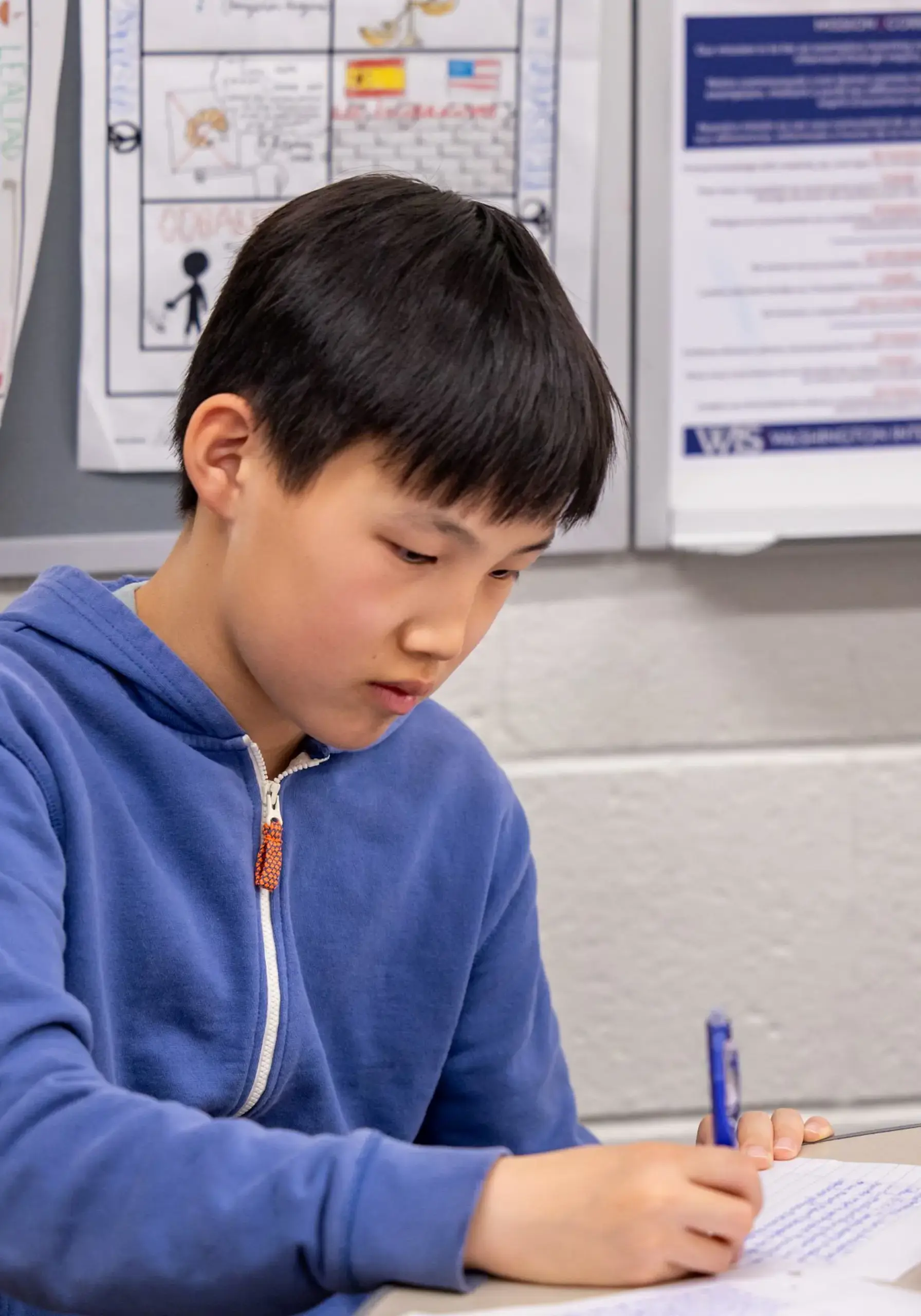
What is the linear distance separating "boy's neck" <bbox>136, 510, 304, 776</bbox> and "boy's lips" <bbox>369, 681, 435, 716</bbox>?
0.11 metres

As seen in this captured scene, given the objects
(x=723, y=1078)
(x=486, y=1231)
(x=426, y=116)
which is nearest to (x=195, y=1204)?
(x=486, y=1231)

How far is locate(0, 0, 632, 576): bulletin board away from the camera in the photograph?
118 centimetres

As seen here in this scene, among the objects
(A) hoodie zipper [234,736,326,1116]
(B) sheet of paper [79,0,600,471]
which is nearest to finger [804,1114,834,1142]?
(A) hoodie zipper [234,736,326,1116]

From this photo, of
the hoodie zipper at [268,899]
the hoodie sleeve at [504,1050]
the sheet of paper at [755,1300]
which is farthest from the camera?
the hoodie sleeve at [504,1050]

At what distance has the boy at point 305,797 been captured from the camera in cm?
56

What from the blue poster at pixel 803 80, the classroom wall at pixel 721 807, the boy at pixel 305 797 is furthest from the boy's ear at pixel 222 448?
the blue poster at pixel 803 80

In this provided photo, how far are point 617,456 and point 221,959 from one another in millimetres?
610

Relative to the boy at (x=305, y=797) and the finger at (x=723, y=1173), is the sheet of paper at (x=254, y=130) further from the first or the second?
the finger at (x=723, y=1173)

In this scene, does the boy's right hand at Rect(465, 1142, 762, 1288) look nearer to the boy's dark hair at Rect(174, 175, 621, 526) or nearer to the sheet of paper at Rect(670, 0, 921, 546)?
the boy's dark hair at Rect(174, 175, 621, 526)

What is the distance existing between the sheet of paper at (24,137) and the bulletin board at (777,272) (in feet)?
1.54

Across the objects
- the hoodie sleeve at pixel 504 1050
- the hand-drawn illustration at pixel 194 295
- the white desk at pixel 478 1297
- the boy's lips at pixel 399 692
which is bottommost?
Result: the hoodie sleeve at pixel 504 1050

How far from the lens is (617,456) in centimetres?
125

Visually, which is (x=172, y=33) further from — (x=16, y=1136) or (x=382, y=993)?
(x=16, y=1136)

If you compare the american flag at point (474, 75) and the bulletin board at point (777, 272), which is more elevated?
the american flag at point (474, 75)
